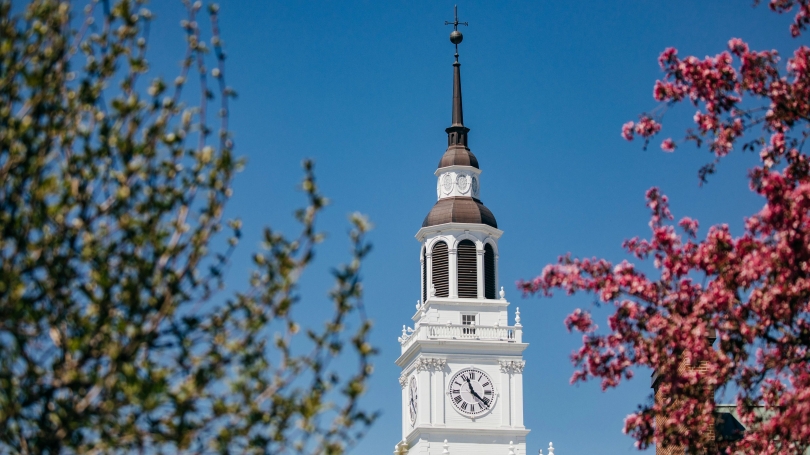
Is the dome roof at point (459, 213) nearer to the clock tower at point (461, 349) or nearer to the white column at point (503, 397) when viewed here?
the clock tower at point (461, 349)

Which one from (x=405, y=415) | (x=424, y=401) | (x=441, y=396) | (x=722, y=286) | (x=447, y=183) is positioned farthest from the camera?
(x=447, y=183)

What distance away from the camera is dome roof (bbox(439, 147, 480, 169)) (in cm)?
7769

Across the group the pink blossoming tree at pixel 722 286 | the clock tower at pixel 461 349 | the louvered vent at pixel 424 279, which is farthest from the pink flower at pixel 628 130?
the louvered vent at pixel 424 279

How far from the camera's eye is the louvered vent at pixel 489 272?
2960 inches

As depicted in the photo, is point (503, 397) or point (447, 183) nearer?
point (503, 397)

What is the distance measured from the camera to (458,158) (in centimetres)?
7788

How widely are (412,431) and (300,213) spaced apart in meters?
58.2

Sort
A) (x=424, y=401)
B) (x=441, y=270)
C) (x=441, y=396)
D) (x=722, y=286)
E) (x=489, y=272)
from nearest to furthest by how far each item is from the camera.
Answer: (x=722, y=286) < (x=424, y=401) < (x=441, y=396) < (x=441, y=270) < (x=489, y=272)

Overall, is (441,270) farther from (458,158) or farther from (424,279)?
(458,158)

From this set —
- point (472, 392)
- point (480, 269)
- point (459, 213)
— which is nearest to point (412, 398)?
point (472, 392)

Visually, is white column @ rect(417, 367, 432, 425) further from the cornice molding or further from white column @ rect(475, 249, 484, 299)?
white column @ rect(475, 249, 484, 299)

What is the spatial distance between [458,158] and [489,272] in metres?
6.32

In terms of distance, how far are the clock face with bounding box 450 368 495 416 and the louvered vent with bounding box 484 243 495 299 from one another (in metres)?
4.21

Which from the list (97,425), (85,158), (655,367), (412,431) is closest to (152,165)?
(85,158)
